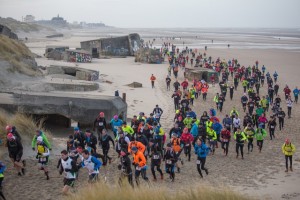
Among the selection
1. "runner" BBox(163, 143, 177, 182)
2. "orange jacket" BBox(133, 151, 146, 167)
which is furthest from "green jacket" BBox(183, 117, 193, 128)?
"orange jacket" BBox(133, 151, 146, 167)

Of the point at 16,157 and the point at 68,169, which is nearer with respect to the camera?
the point at 68,169

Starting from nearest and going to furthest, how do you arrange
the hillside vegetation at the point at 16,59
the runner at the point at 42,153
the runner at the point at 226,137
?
the runner at the point at 42,153
the runner at the point at 226,137
the hillside vegetation at the point at 16,59

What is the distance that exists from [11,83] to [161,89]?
1015cm

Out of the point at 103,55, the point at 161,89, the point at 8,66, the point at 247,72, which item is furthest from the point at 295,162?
the point at 103,55

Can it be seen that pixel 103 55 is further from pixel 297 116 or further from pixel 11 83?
pixel 297 116

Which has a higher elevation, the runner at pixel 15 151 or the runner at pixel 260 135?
the runner at pixel 15 151

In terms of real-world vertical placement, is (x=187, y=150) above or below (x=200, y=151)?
below

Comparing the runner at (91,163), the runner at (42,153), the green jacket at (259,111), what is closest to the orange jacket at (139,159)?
the runner at (91,163)

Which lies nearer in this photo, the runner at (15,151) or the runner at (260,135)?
the runner at (15,151)

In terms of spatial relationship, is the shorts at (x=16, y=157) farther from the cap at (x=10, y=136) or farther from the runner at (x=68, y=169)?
the runner at (x=68, y=169)

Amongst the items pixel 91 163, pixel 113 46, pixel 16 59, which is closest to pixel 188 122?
pixel 91 163

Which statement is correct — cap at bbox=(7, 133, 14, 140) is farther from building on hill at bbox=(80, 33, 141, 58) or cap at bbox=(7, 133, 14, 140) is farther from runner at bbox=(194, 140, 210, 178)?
building on hill at bbox=(80, 33, 141, 58)

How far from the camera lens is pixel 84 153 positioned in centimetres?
917

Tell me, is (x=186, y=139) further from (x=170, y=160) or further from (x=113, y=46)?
(x=113, y=46)
